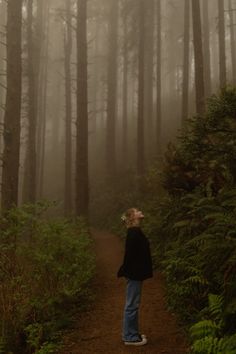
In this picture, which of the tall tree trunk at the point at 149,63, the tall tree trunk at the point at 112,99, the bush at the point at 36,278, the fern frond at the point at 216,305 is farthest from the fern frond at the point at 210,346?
the tall tree trunk at the point at 149,63

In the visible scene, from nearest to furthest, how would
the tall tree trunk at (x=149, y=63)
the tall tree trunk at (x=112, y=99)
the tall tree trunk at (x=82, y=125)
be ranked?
the tall tree trunk at (x=82, y=125) < the tall tree trunk at (x=112, y=99) < the tall tree trunk at (x=149, y=63)

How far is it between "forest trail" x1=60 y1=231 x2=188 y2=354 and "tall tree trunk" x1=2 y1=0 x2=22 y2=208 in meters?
3.75

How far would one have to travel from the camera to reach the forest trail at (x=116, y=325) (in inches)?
264

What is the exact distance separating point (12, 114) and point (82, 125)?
5771mm

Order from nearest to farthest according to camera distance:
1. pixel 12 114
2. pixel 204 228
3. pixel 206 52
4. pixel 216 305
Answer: pixel 216 305, pixel 204 228, pixel 12 114, pixel 206 52

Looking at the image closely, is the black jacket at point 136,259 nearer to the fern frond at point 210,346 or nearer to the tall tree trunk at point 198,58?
the fern frond at point 210,346

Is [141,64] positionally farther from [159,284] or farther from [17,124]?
[159,284]

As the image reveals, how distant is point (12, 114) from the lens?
1315 centimetres

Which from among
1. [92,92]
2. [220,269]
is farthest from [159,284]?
[92,92]

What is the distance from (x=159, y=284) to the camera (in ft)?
32.7

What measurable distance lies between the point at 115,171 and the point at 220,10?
36.4 ft

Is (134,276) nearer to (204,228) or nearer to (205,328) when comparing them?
(205,328)

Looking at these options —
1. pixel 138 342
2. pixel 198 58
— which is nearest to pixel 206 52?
pixel 198 58

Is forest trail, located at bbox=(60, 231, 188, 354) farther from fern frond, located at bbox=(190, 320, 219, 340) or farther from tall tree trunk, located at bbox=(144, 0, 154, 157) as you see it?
tall tree trunk, located at bbox=(144, 0, 154, 157)
